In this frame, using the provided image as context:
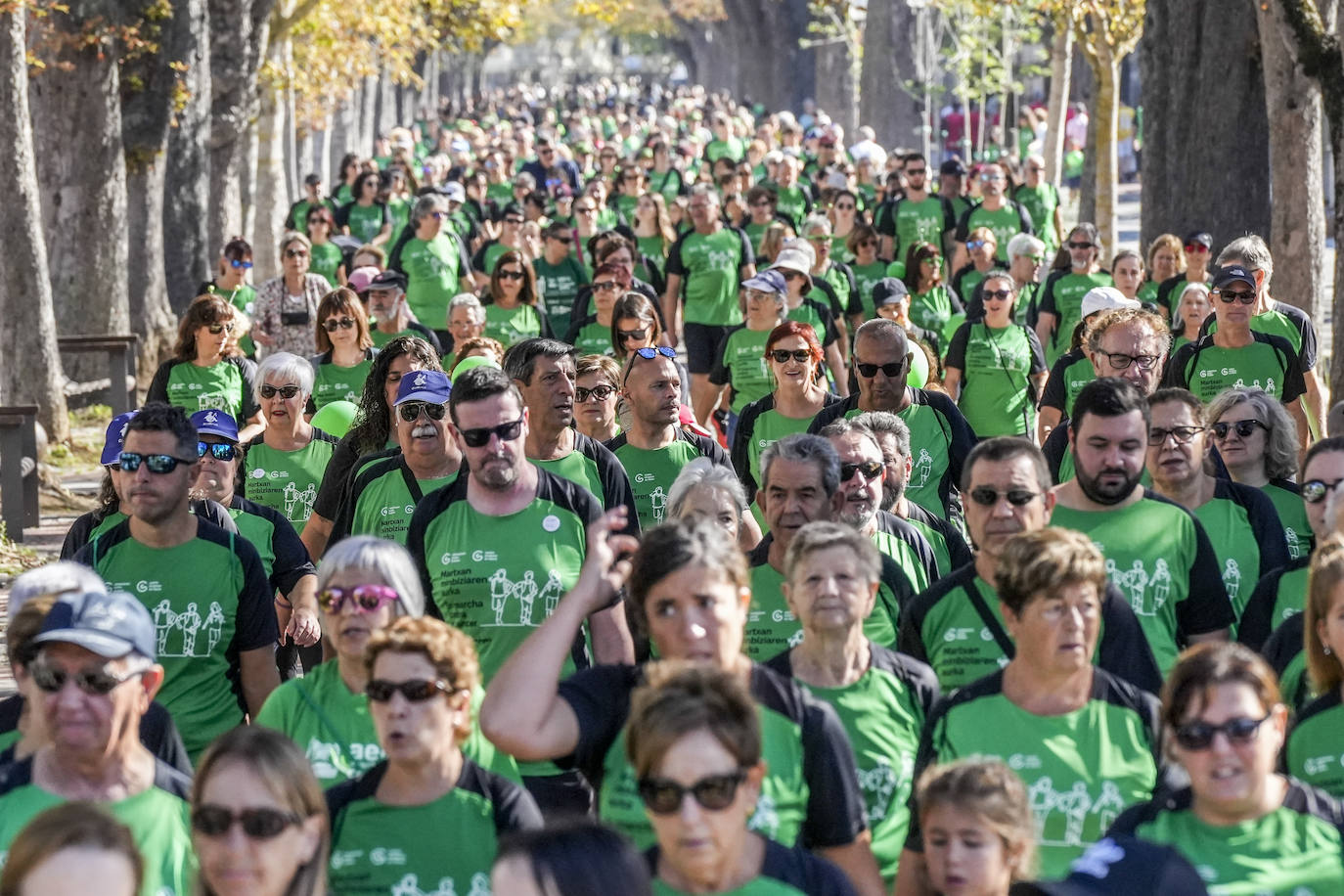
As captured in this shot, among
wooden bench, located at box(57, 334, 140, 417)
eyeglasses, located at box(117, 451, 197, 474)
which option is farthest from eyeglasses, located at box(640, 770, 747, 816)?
wooden bench, located at box(57, 334, 140, 417)

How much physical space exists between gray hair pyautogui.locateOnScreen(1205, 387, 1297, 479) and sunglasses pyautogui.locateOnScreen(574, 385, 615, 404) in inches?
103

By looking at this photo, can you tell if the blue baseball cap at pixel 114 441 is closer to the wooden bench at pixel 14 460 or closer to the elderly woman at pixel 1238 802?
the elderly woman at pixel 1238 802

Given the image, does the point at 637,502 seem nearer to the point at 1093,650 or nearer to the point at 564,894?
the point at 1093,650

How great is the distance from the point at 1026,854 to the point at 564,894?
3.40ft

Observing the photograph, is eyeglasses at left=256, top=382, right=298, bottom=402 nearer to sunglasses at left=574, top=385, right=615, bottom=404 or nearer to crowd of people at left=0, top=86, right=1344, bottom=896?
crowd of people at left=0, top=86, right=1344, bottom=896

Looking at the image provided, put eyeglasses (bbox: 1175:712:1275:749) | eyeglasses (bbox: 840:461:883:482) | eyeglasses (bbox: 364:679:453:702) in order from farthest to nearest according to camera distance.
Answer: eyeglasses (bbox: 840:461:883:482), eyeglasses (bbox: 364:679:453:702), eyeglasses (bbox: 1175:712:1275:749)

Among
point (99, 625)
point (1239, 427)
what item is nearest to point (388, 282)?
point (1239, 427)

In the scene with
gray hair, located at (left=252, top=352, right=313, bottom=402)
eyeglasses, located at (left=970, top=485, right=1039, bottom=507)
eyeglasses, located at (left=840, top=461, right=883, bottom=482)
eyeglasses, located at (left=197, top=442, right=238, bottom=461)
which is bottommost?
eyeglasses, located at (left=970, top=485, right=1039, bottom=507)

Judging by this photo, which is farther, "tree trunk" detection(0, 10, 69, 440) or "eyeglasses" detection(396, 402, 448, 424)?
"tree trunk" detection(0, 10, 69, 440)

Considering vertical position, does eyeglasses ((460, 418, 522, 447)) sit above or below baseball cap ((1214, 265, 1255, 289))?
below

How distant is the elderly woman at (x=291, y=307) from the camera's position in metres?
14.1

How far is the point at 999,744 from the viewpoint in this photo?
516cm

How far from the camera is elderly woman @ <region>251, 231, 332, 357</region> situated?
14.1 metres

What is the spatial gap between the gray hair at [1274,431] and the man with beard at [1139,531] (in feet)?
4.22
